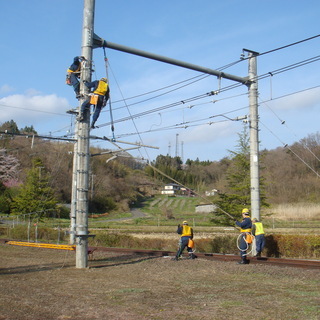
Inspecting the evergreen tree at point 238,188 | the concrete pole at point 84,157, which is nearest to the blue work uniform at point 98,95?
the concrete pole at point 84,157

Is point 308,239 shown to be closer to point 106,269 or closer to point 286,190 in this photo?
point 106,269

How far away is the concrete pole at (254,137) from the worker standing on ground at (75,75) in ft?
20.9

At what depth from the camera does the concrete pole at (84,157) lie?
12.7 m

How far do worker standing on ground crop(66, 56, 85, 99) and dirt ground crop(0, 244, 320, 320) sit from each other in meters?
5.74

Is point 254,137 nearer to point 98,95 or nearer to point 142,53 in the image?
point 142,53

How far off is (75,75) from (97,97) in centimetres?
140

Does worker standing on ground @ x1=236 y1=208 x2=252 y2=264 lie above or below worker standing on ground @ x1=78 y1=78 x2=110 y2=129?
below

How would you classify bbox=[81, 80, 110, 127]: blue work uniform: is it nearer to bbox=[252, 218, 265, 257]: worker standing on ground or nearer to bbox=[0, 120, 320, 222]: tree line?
bbox=[252, 218, 265, 257]: worker standing on ground

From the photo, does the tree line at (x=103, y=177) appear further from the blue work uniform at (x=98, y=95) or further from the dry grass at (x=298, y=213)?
the blue work uniform at (x=98, y=95)

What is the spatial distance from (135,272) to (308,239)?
7229 mm

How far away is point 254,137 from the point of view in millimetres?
15406

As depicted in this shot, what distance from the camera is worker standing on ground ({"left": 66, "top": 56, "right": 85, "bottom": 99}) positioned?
13.0 metres

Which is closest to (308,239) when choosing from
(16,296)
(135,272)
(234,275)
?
(234,275)

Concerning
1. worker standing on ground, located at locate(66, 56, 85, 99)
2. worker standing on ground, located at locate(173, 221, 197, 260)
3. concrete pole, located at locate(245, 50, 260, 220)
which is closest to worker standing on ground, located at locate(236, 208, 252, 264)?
concrete pole, located at locate(245, 50, 260, 220)
